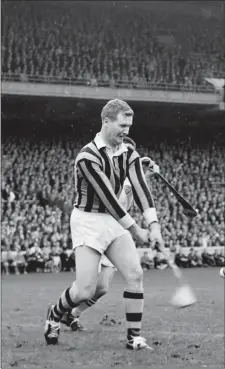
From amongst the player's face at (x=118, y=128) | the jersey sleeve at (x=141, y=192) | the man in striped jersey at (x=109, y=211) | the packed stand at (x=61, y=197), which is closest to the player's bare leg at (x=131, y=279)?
the man in striped jersey at (x=109, y=211)

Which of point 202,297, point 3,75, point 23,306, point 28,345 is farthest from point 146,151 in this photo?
point 28,345

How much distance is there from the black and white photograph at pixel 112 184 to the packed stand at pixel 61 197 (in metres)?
0.06

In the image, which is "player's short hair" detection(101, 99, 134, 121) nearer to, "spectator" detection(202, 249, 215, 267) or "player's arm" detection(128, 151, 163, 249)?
"player's arm" detection(128, 151, 163, 249)

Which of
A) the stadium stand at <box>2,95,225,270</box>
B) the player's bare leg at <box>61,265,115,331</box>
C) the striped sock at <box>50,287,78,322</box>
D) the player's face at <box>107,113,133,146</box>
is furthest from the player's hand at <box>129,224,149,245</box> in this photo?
the stadium stand at <box>2,95,225,270</box>

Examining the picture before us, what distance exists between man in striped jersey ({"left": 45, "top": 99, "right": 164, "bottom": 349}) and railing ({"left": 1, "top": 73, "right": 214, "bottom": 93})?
75.6 feet

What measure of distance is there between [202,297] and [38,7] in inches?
946

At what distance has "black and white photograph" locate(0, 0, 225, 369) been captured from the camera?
6.64 metres

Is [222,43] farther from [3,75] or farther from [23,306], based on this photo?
[23,306]

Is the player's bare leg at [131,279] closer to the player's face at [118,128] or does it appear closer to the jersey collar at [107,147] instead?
the jersey collar at [107,147]

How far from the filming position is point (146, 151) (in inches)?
1203

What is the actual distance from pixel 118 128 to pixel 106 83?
24.3 meters

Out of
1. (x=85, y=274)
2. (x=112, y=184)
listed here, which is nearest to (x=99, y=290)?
(x=85, y=274)

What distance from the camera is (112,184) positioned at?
6629 millimetres

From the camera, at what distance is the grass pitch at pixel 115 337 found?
20.1ft
